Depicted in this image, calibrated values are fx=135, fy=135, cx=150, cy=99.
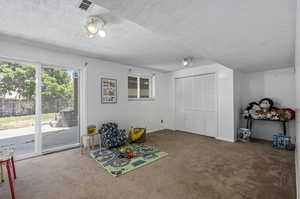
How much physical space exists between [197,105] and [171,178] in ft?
10.3

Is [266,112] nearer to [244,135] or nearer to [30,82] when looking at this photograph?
[244,135]

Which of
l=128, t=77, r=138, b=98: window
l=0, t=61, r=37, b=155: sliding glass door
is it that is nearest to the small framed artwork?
l=128, t=77, r=138, b=98: window

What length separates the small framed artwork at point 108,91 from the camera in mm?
3762

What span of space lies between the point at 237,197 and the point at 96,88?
3.54 m

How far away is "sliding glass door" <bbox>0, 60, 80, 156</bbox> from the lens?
8.75 feet

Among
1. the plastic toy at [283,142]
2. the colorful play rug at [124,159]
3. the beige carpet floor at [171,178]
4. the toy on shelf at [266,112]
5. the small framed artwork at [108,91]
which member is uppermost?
the small framed artwork at [108,91]

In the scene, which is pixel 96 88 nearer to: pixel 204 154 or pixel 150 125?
pixel 150 125

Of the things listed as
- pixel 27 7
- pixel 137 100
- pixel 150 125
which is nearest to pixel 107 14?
pixel 27 7

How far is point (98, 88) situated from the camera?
3.67m

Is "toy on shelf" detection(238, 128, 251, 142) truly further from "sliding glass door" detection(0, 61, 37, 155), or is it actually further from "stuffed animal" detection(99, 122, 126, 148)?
"sliding glass door" detection(0, 61, 37, 155)

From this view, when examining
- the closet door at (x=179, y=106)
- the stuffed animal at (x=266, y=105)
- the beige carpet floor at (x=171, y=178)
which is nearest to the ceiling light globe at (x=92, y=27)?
the beige carpet floor at (x=171, y=178)

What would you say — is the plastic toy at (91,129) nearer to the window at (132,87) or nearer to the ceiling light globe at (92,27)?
the window at (132,87)

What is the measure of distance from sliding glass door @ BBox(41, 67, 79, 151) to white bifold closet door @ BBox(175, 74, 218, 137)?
11.5 ft

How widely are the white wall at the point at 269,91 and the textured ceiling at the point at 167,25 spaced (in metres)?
1.60
